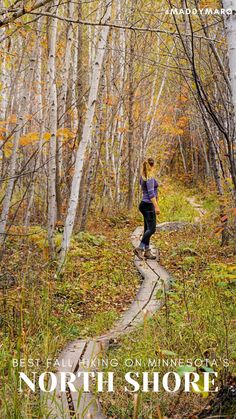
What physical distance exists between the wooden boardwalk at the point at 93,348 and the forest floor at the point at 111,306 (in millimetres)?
122

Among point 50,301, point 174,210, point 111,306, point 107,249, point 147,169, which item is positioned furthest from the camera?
point 174,210

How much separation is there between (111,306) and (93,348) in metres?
2.79

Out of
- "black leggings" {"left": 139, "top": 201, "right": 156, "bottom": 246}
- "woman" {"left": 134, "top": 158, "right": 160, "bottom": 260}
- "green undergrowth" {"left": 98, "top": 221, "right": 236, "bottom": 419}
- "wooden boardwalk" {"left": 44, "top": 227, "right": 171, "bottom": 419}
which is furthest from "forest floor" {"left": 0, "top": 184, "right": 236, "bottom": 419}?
→ "black leggings" {"left": 139, "top": 201, "right": 156, "bottom": 246}

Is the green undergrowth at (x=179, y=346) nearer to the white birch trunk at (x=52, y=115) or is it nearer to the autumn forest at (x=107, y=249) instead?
the autumn forest at (x=107, y=249)

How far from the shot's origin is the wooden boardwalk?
3.09m

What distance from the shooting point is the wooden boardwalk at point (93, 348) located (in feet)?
10.1

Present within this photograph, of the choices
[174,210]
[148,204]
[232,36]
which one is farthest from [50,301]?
[174,210]

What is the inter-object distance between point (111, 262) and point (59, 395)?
497 centimetres

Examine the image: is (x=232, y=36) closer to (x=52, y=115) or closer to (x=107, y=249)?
(x=52, y=115)

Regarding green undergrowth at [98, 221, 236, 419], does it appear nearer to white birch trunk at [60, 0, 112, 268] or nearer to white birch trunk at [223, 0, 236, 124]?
white birch trunk at [223, 0, 236, 124]

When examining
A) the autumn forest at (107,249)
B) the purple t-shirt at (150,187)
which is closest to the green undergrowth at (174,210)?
the autumn forest at (107,249)

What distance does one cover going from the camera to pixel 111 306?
6.28 metres

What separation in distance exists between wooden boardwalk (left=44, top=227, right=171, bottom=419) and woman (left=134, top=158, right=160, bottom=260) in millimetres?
Result: 250

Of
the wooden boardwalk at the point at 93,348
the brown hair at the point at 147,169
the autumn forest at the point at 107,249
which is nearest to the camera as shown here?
the wooden boardwalk at the point at 93,348
